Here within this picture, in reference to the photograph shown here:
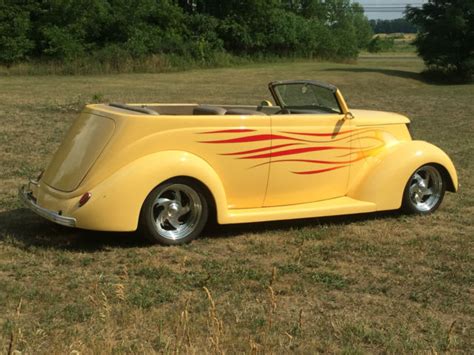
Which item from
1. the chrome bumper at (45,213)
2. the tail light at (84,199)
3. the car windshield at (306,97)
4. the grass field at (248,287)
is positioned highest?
the car windshield at (306,97)

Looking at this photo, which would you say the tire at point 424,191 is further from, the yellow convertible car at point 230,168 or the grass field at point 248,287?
the grass field at point 248,287

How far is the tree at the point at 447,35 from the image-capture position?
103ft

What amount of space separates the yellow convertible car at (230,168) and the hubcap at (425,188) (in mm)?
12

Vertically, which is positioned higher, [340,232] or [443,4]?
[443,4]

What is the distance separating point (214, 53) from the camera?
40.3 metres

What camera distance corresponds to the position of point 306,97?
6.74 m

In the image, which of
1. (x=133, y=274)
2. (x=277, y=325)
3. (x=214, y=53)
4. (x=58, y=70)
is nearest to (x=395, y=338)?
(x=277, y=325)

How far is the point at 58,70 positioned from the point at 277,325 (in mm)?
30474

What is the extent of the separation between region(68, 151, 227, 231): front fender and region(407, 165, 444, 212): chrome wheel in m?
2.64

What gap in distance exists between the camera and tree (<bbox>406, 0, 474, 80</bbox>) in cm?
3134

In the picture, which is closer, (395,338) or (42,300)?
(395,338)

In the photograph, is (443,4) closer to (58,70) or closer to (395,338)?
(58,70)

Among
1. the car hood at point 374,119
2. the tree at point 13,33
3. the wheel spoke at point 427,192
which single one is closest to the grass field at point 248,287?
the wheel spoke at point 427,192

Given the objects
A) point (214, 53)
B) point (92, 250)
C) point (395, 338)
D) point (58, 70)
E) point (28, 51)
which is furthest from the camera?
point (214, 53)
